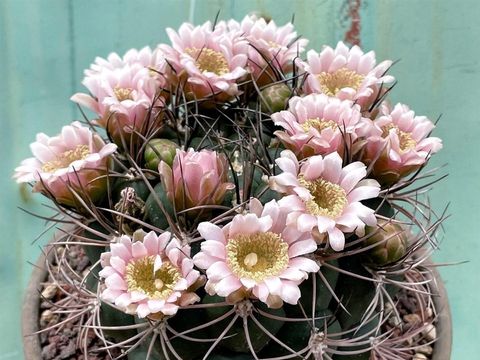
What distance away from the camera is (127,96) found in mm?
753

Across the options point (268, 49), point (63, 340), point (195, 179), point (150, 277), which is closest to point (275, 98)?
point (268, 49)

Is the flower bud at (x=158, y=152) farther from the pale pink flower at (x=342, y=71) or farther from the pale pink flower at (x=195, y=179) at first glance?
the pale pink flower at (x=342, y=71)

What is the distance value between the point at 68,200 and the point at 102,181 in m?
0.04

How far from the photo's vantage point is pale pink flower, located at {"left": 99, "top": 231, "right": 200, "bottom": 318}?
22.0 inches

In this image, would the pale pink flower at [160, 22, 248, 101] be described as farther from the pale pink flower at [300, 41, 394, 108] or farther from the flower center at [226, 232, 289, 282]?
the flower center at [226, 232, 289, 282]

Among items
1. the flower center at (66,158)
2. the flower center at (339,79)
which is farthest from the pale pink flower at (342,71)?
the flower center at (66,158)

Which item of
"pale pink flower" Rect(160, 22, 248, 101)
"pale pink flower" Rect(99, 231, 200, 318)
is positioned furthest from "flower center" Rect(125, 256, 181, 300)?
"pale pink flower" Rect(160, 22, 248, 101)

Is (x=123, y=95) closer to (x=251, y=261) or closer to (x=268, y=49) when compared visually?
(x=268, y=49)

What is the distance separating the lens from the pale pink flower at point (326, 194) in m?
0.56

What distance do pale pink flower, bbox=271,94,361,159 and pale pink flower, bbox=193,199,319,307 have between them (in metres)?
0.10

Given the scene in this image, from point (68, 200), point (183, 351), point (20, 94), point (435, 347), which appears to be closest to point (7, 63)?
point (20, 94)

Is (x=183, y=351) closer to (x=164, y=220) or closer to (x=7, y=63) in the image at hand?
(x=164, y=220)

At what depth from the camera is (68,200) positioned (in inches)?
27.7

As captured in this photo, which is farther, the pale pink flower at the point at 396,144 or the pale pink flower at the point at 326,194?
the pale pink flower at the point at 396,144
